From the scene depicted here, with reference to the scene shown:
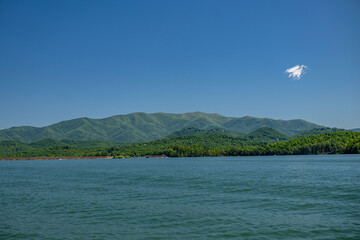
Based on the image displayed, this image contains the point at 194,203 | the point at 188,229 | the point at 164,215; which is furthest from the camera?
the point at 194,203

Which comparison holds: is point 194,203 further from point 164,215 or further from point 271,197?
point 271,197

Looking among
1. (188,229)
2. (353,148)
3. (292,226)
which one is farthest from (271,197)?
(353,148)

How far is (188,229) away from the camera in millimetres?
24266

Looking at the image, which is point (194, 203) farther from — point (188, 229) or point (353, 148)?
point (353, 148)

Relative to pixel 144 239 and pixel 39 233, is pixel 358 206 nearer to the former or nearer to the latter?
pixel 144 239

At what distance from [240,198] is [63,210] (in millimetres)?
20706

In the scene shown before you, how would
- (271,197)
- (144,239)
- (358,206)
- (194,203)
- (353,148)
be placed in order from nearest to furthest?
(144,239), (358,206), (194,203), (271,197), (353,148)

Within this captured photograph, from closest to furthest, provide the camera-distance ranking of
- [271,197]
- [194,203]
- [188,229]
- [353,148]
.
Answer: [188,229] < [194,203] < [271,197] < [353,148]

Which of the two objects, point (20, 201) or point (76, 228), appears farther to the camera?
point (20, 201)

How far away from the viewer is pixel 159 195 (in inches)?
1666

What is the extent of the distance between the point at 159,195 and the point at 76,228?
1768 cm

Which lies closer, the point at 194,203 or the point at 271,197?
the point at 194,203

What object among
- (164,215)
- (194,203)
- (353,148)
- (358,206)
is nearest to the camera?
(164,215)

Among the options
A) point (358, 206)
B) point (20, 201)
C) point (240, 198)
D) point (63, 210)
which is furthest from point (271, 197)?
point (20, 201)
